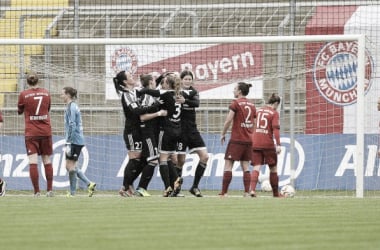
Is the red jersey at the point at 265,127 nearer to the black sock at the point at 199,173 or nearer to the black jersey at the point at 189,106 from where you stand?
the black sock at the point at 199,173

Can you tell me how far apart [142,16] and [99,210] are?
12.6 metres

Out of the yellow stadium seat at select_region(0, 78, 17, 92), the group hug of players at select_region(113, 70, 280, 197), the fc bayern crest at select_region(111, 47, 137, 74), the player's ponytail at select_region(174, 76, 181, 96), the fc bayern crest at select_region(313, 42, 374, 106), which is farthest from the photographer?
the yellow stadium seat at select_region(0, 78, 17, 92)

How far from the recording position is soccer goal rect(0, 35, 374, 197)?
21406 mm

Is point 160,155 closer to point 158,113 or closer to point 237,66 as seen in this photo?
point 158,113

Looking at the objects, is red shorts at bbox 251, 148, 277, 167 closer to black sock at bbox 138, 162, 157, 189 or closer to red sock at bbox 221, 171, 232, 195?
red sock at bbox 221, 171, 232, 195

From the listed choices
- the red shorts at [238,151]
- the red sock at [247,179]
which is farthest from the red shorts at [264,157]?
the red shorts at [238,151]

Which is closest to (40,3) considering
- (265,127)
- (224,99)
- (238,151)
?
(224,99)

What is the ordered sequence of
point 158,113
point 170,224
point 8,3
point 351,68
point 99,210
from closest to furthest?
1. point 170,224
2. point 99,210
3. point 158,113
4. point 351,68
5. point 8,3

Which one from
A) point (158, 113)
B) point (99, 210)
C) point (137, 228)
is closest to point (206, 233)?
point (137, 228)

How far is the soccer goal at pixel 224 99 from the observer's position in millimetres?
21406

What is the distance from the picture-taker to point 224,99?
22.1 meters

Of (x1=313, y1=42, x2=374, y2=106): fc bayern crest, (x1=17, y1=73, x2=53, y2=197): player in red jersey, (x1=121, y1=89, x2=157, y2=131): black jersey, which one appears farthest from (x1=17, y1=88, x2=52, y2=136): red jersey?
(x1=313, y1=42, x2=374, y2=106): fc bayern crest

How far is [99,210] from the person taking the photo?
12.8 m

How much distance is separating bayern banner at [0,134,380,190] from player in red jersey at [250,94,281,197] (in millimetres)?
2625
